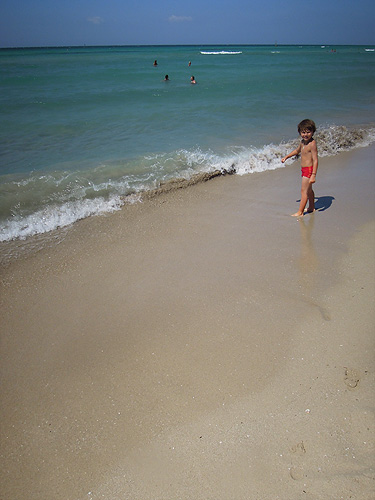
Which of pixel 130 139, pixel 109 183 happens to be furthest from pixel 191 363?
pixel 130 139

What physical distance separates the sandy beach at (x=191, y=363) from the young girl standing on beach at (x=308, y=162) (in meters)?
0.49

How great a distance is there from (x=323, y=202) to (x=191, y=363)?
11.6ft

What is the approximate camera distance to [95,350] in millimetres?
2459

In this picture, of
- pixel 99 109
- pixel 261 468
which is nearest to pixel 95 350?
pixel 261 468

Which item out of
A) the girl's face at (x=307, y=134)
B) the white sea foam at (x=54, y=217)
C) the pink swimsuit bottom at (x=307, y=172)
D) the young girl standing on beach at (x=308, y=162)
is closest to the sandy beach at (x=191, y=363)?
the white sea foam at (x=54, y=217)

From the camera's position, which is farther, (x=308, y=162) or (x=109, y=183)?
(x=109, y=183)

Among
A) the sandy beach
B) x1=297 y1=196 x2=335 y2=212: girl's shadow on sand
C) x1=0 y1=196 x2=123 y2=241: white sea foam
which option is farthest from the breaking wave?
x1=297 y1=196 x2=335 y2=212: girl's shadow on sand

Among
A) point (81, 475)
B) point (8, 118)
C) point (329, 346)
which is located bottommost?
point (81, 475)

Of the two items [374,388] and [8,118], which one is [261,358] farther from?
[8,118]

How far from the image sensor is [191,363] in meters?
2.31

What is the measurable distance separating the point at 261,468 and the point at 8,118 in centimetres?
1140

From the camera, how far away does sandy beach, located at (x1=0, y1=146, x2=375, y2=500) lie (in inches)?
67.6

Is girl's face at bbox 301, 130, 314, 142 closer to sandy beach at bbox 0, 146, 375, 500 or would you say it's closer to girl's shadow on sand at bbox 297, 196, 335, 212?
girl's shadow on sand at bbox 297, 196, 335, 212

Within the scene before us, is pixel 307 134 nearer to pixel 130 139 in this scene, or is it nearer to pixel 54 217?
pixel 54 217
